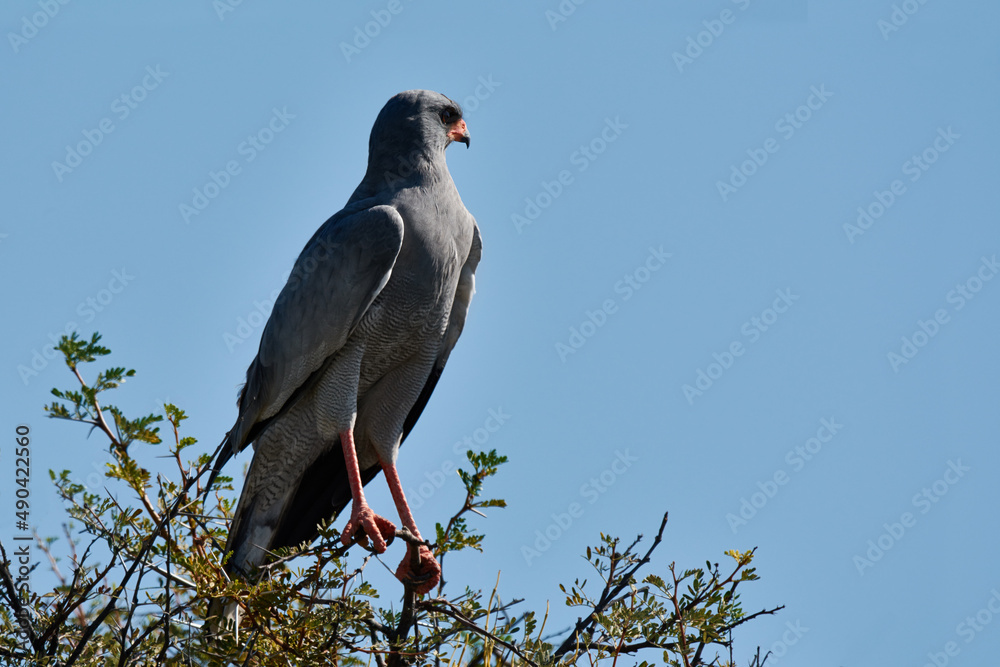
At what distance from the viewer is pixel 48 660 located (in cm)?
359

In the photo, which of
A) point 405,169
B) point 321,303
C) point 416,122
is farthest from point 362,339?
point 416,122

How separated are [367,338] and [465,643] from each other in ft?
5.88

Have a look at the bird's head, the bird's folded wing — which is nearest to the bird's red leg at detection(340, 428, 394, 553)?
the bird's folded wing

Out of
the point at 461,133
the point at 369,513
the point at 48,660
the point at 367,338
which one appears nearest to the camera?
the point at 48,660

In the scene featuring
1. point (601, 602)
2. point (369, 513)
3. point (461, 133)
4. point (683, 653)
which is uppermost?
point (461, 133)

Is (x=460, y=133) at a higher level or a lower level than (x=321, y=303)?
higher

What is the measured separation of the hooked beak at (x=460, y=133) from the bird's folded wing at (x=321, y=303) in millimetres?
800

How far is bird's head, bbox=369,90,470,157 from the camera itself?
5309 millimetres

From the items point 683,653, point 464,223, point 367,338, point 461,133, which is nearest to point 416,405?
point 367,338

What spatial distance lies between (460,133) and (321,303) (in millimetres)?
1339

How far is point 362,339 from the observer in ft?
16.4

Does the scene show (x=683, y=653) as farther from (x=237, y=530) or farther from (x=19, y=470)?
(x=19, y=470)

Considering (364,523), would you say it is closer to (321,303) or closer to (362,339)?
(362,339)

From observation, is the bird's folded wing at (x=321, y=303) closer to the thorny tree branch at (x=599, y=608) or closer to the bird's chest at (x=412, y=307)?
the bird's chest at (x=412, y=307)
